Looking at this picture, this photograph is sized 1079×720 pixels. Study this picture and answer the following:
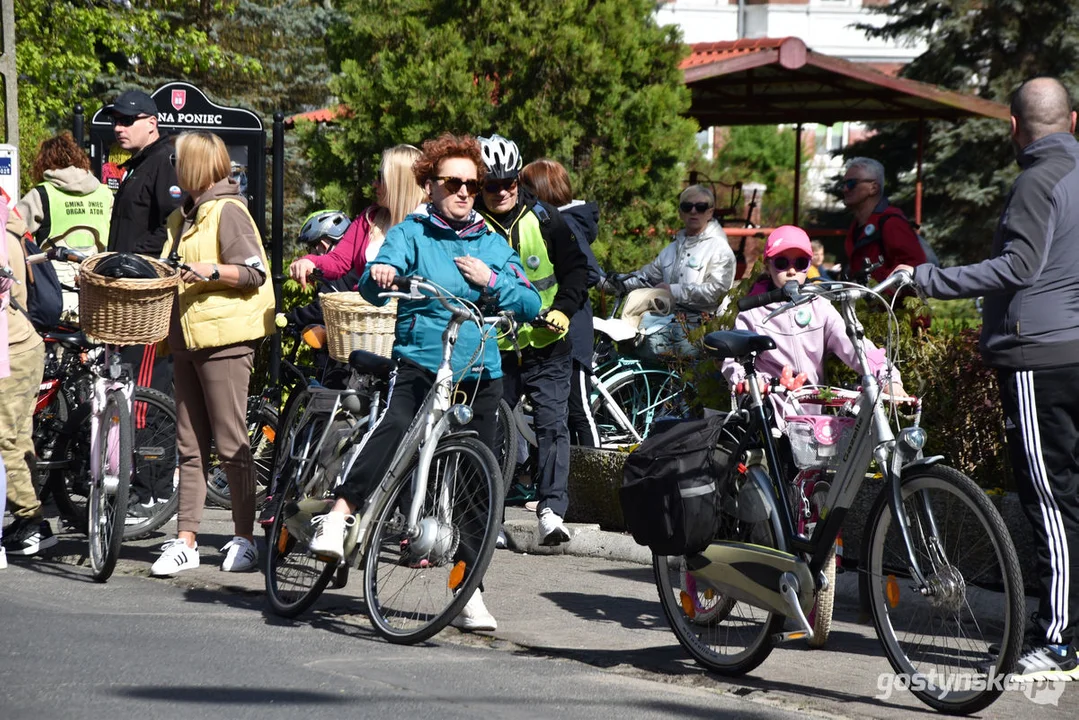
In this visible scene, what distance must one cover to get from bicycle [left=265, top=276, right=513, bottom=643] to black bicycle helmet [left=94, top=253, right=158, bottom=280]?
5.44 ft

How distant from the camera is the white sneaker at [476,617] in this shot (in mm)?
6250

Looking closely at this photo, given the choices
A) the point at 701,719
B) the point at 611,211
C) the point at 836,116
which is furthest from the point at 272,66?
the point at 701,719

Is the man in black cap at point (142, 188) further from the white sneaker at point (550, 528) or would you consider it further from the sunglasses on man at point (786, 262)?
the sunglasses on man at point (786, 262)

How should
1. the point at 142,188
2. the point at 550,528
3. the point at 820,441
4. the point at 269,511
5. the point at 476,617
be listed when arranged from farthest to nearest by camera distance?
1. the point at 142,188
2. the point at 550,528
3. the point at 269,511
4. the point at 476,617
5. the point at 820,441

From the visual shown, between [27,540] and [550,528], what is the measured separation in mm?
2706

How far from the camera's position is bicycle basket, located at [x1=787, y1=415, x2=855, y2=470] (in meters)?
5.70

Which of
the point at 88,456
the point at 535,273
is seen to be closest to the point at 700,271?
the point at 535,273

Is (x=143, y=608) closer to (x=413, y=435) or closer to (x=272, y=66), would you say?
(x=413, y=435)

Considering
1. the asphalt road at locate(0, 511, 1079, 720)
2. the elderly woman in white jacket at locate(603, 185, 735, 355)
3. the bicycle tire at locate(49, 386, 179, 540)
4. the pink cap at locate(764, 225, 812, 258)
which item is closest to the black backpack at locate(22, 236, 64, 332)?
the bicycle tire at locate(49, 386, 179, 540)

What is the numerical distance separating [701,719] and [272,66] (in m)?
24.0

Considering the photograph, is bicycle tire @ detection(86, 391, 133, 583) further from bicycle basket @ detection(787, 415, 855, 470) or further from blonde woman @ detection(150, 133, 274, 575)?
bicycle basket @ detection(787, 415, 855, 470)

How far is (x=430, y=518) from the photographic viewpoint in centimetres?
589

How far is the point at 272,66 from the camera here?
90.4 ft

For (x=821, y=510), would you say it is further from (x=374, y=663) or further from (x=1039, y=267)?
(x=374, y=663)
